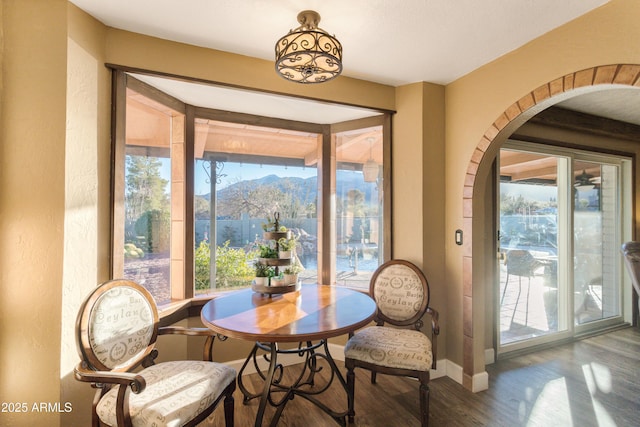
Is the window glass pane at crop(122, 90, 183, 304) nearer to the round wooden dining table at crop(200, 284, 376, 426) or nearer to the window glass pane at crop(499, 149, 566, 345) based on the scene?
the round wooden dining table at crop(200, 284, 376, 426)

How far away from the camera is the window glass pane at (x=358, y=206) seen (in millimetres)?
2898

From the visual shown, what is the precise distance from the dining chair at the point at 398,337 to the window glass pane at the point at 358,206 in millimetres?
446

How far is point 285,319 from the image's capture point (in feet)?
5.51

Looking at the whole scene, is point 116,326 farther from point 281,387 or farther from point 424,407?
point 424,407

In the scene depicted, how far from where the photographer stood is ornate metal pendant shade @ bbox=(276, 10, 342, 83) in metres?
1.48

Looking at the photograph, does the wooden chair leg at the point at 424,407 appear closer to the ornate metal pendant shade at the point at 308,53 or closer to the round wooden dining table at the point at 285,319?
Result: the round wooden dining table at the point at 285,319

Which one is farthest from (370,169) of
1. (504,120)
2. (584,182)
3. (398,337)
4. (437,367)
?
(584,182)

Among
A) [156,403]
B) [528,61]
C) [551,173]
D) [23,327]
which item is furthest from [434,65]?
[23,327]

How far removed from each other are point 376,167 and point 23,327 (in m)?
2.76

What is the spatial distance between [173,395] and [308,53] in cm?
184

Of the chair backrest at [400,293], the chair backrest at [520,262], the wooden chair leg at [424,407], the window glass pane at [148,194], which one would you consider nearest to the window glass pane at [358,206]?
the chair backrest at [400,293]

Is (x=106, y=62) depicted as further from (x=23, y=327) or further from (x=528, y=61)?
(x=528, y=61)

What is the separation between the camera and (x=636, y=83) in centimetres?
149

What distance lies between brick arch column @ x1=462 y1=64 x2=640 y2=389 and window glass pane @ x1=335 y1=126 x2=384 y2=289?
776 millimetres
